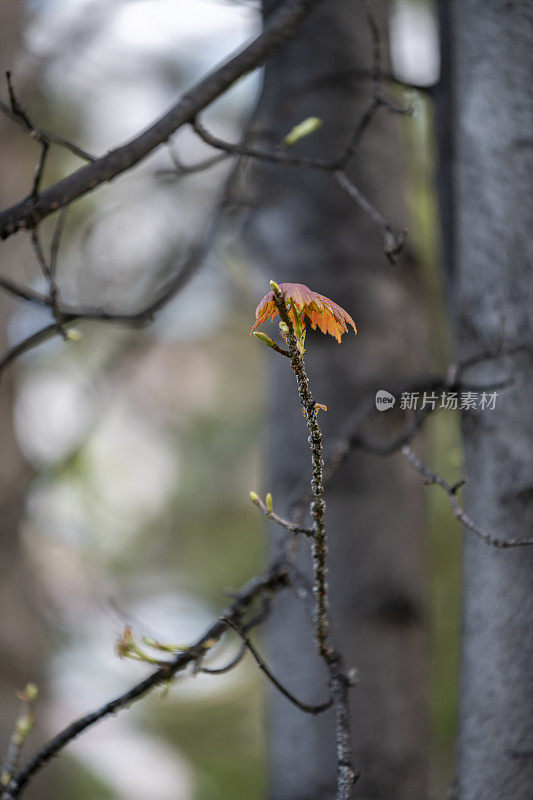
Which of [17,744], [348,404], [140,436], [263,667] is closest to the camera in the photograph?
[263,667]

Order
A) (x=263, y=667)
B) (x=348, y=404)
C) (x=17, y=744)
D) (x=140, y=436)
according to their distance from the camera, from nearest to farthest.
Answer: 1. (x=263, y=667)
2. (x=17, y=744)
3. (x=348, y=404)
4. (x=140, y=436)

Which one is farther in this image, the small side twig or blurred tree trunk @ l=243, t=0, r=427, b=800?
blurred tree trunk @ l=243, t=0, r=427, b=800

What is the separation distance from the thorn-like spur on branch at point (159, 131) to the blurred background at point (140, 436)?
0.80 feet

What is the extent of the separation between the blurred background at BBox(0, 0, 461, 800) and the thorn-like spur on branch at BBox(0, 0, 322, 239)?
0.80 ft

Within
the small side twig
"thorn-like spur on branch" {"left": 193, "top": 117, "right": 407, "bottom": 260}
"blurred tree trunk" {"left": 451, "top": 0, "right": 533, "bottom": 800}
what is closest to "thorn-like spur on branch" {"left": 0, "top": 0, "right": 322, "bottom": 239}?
"thorn-like spur on branch" {"left": 193, "top": 117, "right": 407, "bottom": 260}

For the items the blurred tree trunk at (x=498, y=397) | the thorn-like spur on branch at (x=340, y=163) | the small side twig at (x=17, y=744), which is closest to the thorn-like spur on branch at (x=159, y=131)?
the thorn-like spur on branch at (x=340, y=163)

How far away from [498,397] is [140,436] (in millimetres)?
2231

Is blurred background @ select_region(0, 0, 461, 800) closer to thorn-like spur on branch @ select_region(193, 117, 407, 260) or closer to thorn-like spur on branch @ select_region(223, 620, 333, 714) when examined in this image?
thorn-like spur on branch @ select_region(193, 117, 407, 260)

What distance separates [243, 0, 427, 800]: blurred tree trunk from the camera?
64 cm

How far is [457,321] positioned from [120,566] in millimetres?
1944

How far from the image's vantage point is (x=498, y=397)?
0.50 metres

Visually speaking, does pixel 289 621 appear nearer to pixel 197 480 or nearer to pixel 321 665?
pixel 321 665

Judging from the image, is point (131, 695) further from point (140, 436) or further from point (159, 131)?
point (140, 436)

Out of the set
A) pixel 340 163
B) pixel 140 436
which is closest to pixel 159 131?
pixel 340 163
